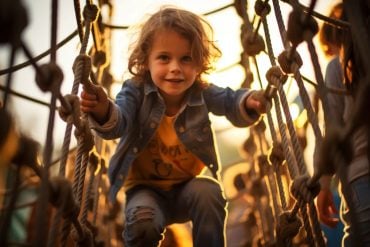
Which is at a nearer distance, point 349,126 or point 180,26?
point 349,126

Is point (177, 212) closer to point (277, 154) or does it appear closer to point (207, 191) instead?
point (207, 191)

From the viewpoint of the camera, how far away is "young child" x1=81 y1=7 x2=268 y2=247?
3.08ft

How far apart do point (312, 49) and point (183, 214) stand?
1.92 ft

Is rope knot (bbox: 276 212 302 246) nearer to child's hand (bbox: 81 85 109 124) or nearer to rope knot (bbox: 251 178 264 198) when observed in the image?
child's hand (bbox: 81 85 109 124)

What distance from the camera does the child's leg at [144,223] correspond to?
0.87 meters

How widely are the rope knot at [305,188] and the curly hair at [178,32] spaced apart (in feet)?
1.70

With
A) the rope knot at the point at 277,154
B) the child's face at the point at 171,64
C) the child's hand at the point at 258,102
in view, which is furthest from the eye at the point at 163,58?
the rope knot at the point at 277,154

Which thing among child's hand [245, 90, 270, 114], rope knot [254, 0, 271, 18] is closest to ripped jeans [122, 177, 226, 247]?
child's hand [245, 90, 270, 114]

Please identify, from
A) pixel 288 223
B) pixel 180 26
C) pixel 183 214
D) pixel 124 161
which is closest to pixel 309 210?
pixel 288 223

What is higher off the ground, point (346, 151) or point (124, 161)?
point (124, 161)

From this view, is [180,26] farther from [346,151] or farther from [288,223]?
[346,151]

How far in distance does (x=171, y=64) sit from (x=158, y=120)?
0.47ft

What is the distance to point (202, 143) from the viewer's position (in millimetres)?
1072

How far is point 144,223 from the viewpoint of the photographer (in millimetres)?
875
